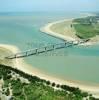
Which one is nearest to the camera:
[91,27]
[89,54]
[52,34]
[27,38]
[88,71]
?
[88,71]

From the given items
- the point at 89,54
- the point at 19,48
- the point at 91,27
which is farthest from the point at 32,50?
the point at 91,27

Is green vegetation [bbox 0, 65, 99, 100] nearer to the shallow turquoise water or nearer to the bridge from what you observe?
the shallow turquoise water

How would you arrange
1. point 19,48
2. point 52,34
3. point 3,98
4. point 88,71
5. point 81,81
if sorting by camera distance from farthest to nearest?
point 52,34
point 19,48
point 88,71
point 81,81
point 3,98

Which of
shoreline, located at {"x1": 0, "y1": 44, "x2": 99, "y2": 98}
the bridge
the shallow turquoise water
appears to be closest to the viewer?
shoreline, located at {"x1": 0, "y1": 44, "x2": 99, "y2": 98}

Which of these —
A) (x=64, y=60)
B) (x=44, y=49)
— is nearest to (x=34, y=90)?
(x=64, y=60)

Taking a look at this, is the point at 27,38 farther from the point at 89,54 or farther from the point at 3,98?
the point at 3,98

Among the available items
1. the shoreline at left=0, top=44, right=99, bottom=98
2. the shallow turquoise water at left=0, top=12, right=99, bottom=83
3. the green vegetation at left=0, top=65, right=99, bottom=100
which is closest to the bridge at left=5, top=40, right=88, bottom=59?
the shallow turquoise water at left=0, top=12, right=99, bottom=83

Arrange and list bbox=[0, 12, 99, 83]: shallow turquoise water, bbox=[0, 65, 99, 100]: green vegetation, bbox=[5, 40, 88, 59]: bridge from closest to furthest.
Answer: bbox=[0, 65, 99, 100]: green vegetation < bbox=[0, 12, 99, 83]: shallow turquoise water < bbox=[5, 40, 88, 59]: bridge

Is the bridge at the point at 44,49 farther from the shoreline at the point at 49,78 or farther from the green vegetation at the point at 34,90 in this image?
the green vegetation at the point at 34,90
